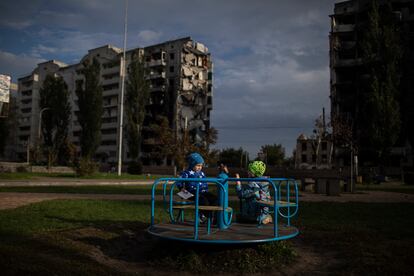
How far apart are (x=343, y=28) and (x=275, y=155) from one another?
4623 cm

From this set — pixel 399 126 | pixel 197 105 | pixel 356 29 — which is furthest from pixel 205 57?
pixel 399 126

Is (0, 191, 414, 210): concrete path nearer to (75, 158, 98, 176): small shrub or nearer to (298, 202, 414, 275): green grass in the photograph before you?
(298, 202, 414, 275): green grass

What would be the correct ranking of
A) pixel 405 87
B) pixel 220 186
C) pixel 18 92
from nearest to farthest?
pixel 220 186 < pixel 405 87 < pixel 18 92

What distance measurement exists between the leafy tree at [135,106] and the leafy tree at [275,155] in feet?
148

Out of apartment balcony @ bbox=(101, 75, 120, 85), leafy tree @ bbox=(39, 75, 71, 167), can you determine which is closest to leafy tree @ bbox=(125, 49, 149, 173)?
leafy tree @ bbox=(39, 75, 71, 167)

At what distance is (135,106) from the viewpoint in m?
58.5

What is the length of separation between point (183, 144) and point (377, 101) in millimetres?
22337

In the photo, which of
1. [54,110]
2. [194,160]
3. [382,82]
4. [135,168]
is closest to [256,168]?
[194,160]

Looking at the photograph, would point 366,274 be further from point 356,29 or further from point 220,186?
point 356,29

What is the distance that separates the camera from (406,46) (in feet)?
162

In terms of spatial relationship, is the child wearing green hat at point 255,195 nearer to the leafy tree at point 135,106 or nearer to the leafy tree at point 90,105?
the leafy tree at point 90,105

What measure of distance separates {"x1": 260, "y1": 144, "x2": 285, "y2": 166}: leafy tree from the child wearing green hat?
89662mm

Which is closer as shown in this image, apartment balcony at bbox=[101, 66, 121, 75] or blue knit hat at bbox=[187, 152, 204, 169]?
blue knit hat at bbox=[187, 152, 204, 169]

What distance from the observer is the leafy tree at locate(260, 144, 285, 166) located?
96.7 metres
